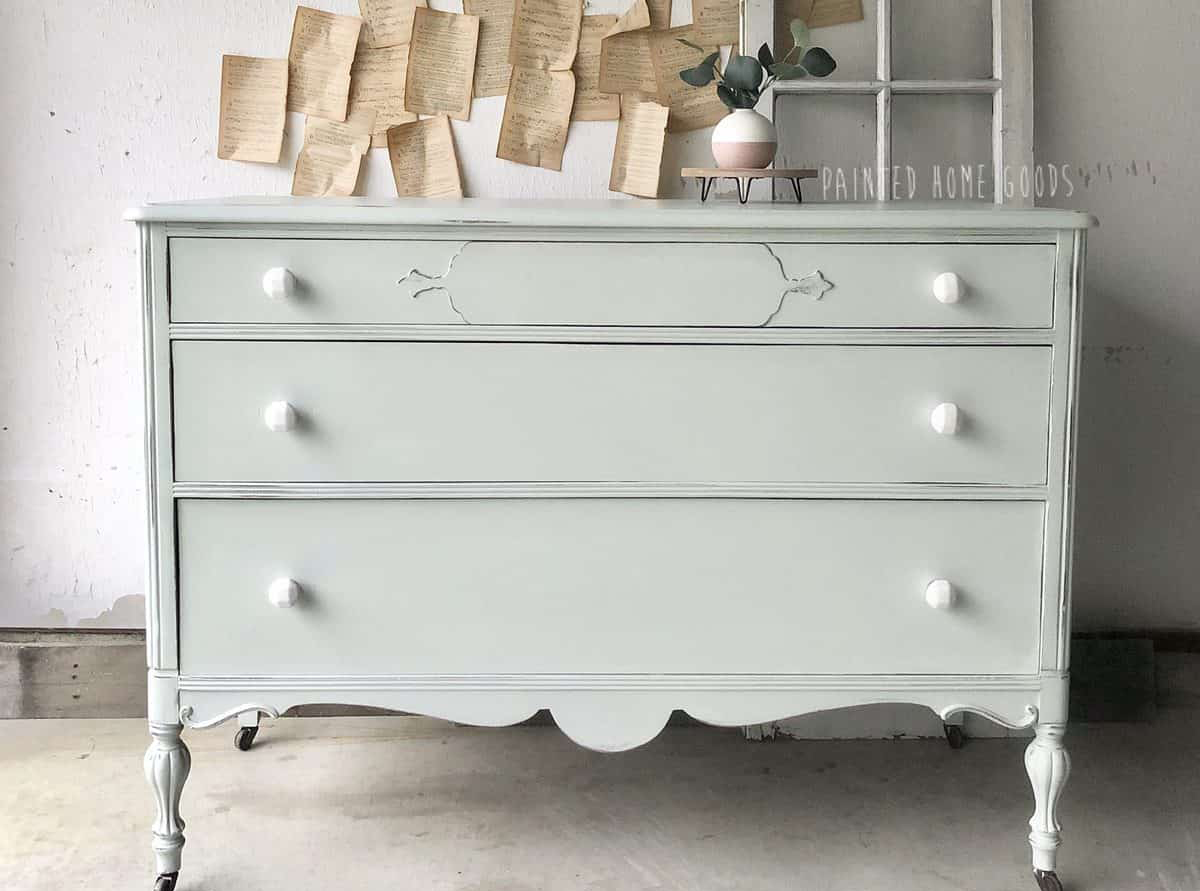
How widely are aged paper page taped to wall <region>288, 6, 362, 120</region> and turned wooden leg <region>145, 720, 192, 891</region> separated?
1.29 metres

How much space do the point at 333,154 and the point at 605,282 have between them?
0.97 metres

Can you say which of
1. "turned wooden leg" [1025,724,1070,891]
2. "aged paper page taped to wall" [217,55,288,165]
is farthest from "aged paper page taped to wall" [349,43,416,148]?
"turned wooden leg" [1025,724,1070,891]

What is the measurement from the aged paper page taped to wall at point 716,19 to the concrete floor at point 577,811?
1458mm

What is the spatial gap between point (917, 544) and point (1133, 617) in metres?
1.08

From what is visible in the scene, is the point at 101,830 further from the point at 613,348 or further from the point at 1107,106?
the point at 1107,106

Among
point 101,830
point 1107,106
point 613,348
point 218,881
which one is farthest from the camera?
point 1107,106

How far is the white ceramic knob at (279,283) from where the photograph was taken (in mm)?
1718

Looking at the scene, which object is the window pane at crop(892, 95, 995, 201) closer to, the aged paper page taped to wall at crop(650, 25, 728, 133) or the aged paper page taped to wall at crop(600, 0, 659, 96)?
the aged paper page taped to wall at crop(650, 25, 728, 133)

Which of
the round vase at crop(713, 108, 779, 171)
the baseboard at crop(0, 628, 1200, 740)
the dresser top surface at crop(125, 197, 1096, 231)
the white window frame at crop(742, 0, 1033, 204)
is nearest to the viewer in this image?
the dresser top surface at crop(125, 197, 1096, 231)

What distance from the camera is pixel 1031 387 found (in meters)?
1.79

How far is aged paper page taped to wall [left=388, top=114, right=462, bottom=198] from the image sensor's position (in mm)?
2439

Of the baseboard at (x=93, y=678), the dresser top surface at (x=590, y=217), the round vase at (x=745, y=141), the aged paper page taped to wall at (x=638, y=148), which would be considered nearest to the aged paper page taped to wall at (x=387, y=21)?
the aged paper page taped to wall at (x=638, y=148)

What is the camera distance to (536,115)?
244cm

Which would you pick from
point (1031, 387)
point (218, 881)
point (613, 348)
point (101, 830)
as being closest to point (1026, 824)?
point (1031, 387)
